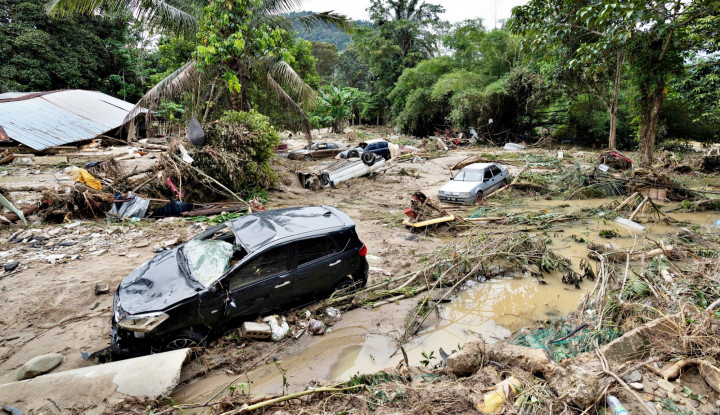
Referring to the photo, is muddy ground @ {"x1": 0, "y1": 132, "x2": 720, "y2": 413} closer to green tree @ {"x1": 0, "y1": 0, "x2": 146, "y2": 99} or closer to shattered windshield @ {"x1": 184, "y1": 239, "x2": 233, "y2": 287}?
shattered windshield @ {"x1": 184, "y1": 239, "x2": 233, "y2": 287}

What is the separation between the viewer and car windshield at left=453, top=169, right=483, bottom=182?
42.3ft

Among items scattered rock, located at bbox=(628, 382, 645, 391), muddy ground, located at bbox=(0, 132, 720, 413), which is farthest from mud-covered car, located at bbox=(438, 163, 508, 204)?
scattered rock, located at bbox=(628, 382, 645, 391)

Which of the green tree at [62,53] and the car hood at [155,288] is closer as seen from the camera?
the car hood at [155,288]

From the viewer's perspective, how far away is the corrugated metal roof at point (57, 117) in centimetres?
1705

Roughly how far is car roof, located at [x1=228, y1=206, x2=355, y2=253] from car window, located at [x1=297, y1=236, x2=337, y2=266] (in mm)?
126

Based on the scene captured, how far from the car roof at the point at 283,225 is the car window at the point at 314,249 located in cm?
13

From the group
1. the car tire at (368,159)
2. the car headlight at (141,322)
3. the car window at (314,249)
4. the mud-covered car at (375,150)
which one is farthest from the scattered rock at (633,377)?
the mud-covered car at (375,150)

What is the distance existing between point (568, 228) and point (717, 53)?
46.4 ft

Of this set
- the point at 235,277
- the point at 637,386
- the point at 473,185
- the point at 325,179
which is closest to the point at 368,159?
the point at 325,179

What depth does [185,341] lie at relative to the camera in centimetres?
443

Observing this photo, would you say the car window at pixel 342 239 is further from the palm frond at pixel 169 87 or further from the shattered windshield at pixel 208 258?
the palm frond at pixel 169 87

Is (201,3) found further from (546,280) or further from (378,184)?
(546,280)

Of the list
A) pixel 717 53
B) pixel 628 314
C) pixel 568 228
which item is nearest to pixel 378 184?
pixel 568 228

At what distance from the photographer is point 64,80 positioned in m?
25.8
